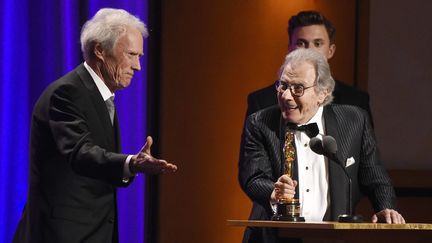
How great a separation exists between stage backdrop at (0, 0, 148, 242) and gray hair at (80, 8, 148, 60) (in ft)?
4.67

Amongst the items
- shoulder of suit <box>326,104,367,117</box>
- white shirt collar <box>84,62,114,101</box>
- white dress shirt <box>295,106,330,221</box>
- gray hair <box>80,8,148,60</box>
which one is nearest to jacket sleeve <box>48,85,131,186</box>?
white shirt collar <box>84,62,114,101</box>

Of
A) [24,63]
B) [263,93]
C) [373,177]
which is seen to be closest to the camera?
[373,177]

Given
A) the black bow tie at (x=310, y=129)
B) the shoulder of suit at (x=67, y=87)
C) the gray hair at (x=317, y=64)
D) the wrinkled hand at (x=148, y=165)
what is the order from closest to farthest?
the wrinkled hand at (x=148, y=165) < the shoulder of suit at (x=67, y=87) < the black bow tie at (x=310, y=129) < the gray hair at (x=317, y=64)

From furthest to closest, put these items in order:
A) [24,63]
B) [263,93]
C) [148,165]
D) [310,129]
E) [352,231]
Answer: [24,63] → [263,93] → [310,129] → [148,165] → [352,231]

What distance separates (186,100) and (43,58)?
1.19m

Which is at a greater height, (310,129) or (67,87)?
(67,87)

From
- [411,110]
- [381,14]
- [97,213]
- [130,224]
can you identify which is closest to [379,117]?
[411,110]

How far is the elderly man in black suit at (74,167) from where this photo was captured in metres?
3.33

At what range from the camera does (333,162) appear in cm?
375

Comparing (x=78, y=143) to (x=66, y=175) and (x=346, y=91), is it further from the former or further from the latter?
(x=346, y=91)

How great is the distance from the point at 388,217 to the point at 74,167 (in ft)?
3.91

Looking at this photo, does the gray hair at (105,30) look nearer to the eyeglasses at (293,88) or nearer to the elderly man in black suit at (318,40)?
the eyeglasses at (293,88)

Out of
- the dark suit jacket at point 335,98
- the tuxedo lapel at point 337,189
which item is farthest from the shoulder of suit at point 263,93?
the tuxedo lapel at point 337,189

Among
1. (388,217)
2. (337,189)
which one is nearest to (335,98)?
(337,189)
